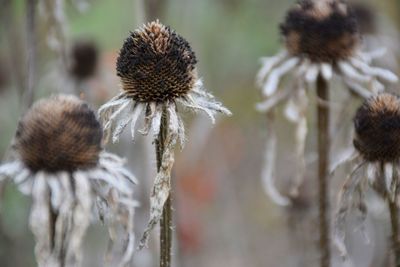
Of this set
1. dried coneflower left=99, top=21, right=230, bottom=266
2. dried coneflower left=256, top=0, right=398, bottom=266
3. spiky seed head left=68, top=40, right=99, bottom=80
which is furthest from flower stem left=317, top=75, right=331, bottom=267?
spiky seed head left=68, top=40, right=99, bottom=80

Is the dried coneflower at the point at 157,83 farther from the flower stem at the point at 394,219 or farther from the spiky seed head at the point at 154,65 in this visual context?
the flower stem at the point at 394,219

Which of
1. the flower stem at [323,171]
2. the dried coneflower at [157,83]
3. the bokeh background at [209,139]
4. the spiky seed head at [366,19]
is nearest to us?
the dried coneflower at [157,83]

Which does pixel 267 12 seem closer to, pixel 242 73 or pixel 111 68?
pixel 242 73

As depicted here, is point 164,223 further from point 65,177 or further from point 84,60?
point 84,60

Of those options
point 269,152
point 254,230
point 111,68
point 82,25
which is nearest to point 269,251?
point 254,230

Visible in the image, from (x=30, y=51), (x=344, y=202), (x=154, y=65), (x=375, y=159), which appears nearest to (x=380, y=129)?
(x=375, y=159)

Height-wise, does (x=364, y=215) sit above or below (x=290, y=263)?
below

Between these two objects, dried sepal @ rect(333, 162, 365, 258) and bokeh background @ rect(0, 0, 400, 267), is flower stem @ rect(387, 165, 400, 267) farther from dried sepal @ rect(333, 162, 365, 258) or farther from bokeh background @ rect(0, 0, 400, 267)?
bokeh background @ rect(0, 0, 400, 267)

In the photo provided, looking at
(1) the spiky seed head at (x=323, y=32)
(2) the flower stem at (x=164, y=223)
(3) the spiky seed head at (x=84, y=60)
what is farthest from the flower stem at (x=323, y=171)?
(3) the spiky seed head at (x=84, y=60)
